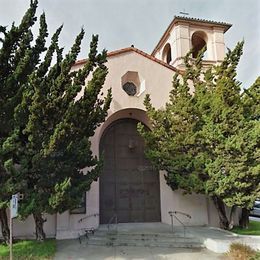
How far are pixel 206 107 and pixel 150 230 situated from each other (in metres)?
4.99

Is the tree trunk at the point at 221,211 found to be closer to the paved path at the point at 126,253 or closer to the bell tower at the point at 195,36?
the paved path at the point at 126,253

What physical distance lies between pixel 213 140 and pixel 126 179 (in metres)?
4.34

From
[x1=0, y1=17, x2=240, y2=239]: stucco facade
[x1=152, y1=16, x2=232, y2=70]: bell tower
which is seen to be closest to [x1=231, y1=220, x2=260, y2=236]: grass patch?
[x1=0, y1=17, x2=240, y2=239]: stucco facade

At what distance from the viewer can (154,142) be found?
11219 mm

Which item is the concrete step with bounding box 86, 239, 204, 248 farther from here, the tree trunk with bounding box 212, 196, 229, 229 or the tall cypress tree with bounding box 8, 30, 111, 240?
the tree trunk with bounding box 212, 196, 229, 229

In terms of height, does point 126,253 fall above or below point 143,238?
below

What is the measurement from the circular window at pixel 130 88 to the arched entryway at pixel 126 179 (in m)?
1.30

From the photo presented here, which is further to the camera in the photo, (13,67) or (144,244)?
(144,244)

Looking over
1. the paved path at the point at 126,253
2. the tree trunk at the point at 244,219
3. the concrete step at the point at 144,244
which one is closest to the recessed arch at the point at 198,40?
the tree trunk at the point at 244,219

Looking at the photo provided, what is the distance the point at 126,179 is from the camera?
497 inches

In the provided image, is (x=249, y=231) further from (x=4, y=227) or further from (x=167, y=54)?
(x=167, y=54)

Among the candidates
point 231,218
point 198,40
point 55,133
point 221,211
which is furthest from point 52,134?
point 198,40

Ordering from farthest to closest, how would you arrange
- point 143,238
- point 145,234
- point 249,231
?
point 249,231 → point 145,234 → point 143,238

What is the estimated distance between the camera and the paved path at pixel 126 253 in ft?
26.6
